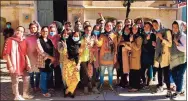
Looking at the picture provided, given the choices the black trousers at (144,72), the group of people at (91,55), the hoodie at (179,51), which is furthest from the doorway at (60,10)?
the hoodie at (179,51)

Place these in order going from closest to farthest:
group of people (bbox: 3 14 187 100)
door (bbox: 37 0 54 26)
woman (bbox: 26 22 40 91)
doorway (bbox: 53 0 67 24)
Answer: group of people (bbox: 3 14 187 100) → woman (bbox: 26 22 40 91) → door (bbox: 37 0 54 26) → doorway (bbox: 53 0 67 24)

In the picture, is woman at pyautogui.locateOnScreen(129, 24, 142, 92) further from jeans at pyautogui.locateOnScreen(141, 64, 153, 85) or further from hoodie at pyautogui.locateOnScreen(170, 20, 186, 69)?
hoodie at pyautogui.locateOnScreen(170, 20, 186, 69)

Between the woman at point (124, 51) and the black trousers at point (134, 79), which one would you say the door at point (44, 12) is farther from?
the black trousers at point (134, 79)

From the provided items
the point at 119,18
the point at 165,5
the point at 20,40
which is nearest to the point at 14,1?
the point at 119,18

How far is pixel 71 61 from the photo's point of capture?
19.9ft

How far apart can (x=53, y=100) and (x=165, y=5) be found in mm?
10629

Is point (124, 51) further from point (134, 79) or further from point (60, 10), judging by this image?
point (60, 10)

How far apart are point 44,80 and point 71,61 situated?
0.71 metres

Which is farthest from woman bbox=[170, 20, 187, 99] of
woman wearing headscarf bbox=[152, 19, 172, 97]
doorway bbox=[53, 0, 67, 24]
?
doorway bbox=[53, 0, 67, 24]

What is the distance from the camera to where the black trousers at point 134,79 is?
6480 mm

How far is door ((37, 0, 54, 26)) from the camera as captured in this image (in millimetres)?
14695

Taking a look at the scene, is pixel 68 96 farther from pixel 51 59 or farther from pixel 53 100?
pixel 51 59

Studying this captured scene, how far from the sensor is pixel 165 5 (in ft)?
49.3

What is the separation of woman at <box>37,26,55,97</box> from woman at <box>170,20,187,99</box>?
8.27ft
